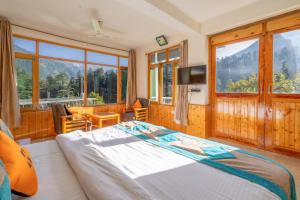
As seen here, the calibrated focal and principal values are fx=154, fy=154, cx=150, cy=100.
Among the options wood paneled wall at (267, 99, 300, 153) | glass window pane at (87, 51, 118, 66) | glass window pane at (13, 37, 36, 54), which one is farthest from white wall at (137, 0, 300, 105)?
glass window pane at (13, 37, 36, 54)

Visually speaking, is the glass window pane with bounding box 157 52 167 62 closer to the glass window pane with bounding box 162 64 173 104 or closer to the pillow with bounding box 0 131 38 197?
the glass window pane with bounding box 162 64 173 104

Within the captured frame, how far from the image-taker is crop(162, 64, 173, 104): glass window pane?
4461 millimetres

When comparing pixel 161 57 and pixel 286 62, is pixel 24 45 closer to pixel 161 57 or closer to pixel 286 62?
pixel 161 57

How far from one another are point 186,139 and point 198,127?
2.16 m

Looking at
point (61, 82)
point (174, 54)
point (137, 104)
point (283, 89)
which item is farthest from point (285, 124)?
point (61, 82)

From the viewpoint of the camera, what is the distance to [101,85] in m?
4.81

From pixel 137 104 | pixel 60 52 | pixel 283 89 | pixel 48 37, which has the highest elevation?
pixel 48 37

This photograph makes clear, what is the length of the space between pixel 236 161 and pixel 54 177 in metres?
1.30

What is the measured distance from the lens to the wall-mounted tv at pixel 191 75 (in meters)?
3.51

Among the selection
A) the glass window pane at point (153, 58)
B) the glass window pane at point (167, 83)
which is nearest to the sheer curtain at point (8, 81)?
the glass window pane at point (153, 58)

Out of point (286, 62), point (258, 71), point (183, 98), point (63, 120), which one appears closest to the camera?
point (286, 62)

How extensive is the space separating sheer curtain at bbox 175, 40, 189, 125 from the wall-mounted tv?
0.15 metres

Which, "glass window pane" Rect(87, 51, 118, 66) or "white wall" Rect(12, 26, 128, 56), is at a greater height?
"white wall" Rect(12, 26, 128, 56)

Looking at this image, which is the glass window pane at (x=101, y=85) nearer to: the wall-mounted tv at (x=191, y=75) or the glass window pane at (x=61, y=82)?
the glass window pane at (x=61, y=82)
